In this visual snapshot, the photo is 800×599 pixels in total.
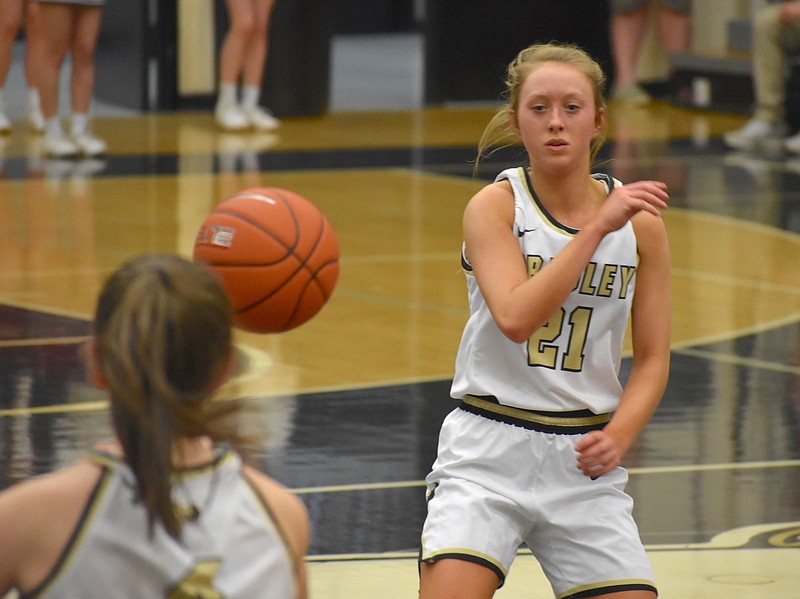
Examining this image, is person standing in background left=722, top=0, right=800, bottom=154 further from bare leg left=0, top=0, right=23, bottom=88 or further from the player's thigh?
the player's thigh

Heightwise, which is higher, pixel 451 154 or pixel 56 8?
pixel 56 8

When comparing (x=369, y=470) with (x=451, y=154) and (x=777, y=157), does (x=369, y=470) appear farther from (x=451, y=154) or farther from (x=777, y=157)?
(x=777, y=157)

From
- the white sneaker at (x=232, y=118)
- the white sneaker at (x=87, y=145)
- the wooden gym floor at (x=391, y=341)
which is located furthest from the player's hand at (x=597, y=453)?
the white sneaker at (x=232, y=118)

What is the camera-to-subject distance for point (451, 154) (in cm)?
1277

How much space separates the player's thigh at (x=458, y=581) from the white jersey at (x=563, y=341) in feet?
1.08

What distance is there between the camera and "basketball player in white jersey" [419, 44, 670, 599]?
303 cm

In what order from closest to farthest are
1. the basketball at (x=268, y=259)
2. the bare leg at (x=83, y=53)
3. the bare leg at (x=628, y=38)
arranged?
1. the basketball at (x=268, y=259)
2. the bare leg at (x=83, y=53)
3. the bare leg at (x=628, y=38)

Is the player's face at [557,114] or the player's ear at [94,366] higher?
the player's face at [557,114]

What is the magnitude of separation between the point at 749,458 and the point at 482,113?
1095 cm

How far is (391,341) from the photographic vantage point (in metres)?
6.94

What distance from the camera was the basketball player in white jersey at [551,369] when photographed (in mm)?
3031

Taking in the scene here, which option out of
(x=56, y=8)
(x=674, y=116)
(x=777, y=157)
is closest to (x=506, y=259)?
(x=56, y=8)

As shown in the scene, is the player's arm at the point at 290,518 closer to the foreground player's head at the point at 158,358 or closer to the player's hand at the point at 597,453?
the foreground player's head at the point at 158,358

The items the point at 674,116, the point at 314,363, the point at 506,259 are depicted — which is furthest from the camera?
the point at 674,116
